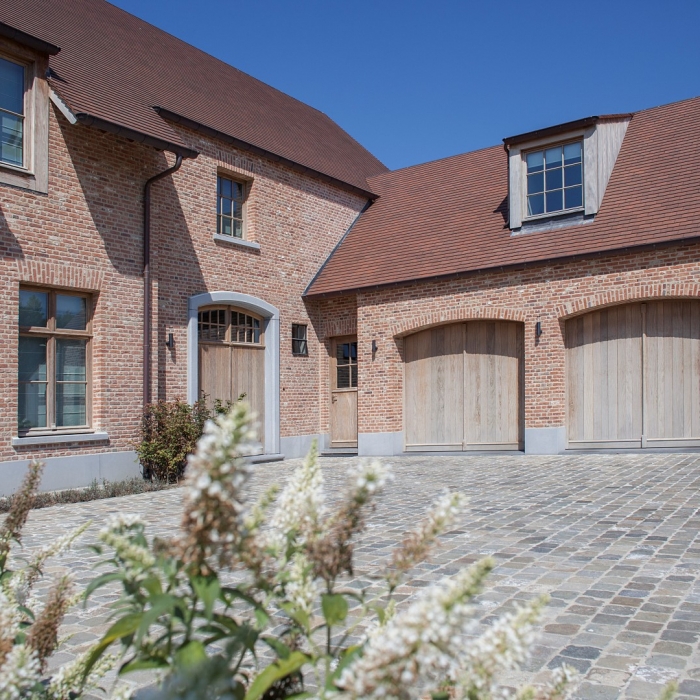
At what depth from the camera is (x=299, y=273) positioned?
52.6 ft

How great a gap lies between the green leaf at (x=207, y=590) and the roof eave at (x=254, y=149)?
41.3 feet

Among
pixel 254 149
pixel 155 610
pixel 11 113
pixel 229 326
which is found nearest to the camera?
pixel 155 610

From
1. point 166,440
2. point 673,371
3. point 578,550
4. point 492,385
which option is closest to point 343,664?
point 578,550

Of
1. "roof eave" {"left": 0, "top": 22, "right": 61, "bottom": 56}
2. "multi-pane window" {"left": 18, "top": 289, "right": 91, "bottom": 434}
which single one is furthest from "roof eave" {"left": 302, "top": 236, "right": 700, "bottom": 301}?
"roof eave" {"left": 0, "top": 22, "right": 61, "bottom": 56}

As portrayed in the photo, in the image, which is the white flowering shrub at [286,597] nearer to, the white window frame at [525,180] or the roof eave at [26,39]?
the roof eave at [26,39]

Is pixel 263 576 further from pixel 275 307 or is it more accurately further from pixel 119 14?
pixel 119 14

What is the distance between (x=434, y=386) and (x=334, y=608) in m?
13.8

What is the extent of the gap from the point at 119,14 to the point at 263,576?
57.0ft

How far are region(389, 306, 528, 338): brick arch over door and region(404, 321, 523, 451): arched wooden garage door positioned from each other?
0.93 feet

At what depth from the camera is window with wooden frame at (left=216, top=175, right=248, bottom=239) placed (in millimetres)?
14305

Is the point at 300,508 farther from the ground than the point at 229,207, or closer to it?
closer to it

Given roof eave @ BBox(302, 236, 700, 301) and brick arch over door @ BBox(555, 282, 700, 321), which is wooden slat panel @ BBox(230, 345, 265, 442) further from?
brick arch over door @ BBox(555, 282, 700, 321)

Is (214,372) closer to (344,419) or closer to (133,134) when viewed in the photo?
(344,419)

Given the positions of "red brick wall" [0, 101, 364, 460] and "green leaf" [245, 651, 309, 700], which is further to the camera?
"red brick wall" [0, 101, 364, 460]
